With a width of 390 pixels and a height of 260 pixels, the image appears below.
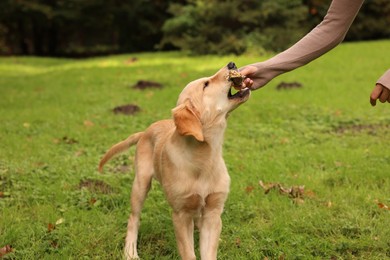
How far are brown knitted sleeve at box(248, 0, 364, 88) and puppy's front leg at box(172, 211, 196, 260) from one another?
1049mm

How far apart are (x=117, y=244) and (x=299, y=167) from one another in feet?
8.97

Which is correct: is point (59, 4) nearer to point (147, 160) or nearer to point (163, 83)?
point (163, 83)

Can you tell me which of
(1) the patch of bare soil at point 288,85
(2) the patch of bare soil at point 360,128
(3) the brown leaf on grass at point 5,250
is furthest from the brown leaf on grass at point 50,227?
(1) the patch of bare soil at point 288,85

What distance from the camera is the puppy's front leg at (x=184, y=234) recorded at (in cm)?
349

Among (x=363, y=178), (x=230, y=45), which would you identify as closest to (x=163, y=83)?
(x=230, y=45)

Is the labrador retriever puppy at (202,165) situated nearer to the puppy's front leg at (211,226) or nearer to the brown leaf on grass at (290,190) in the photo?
the puppy's front leg at (211,226)

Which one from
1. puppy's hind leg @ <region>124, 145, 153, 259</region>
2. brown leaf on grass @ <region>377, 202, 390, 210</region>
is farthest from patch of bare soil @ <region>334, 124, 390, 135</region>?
puppy's hind leg @ <region>124, 145, 153, 259</region>

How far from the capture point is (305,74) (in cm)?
1310

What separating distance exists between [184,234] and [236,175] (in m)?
2.28

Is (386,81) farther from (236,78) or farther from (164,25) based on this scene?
(164,25)

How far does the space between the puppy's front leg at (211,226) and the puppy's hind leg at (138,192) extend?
723 millimetres

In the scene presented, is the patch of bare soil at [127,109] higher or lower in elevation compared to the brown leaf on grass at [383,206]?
lower

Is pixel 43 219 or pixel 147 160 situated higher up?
pixel 147 160

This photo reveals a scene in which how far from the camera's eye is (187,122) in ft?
10.6
